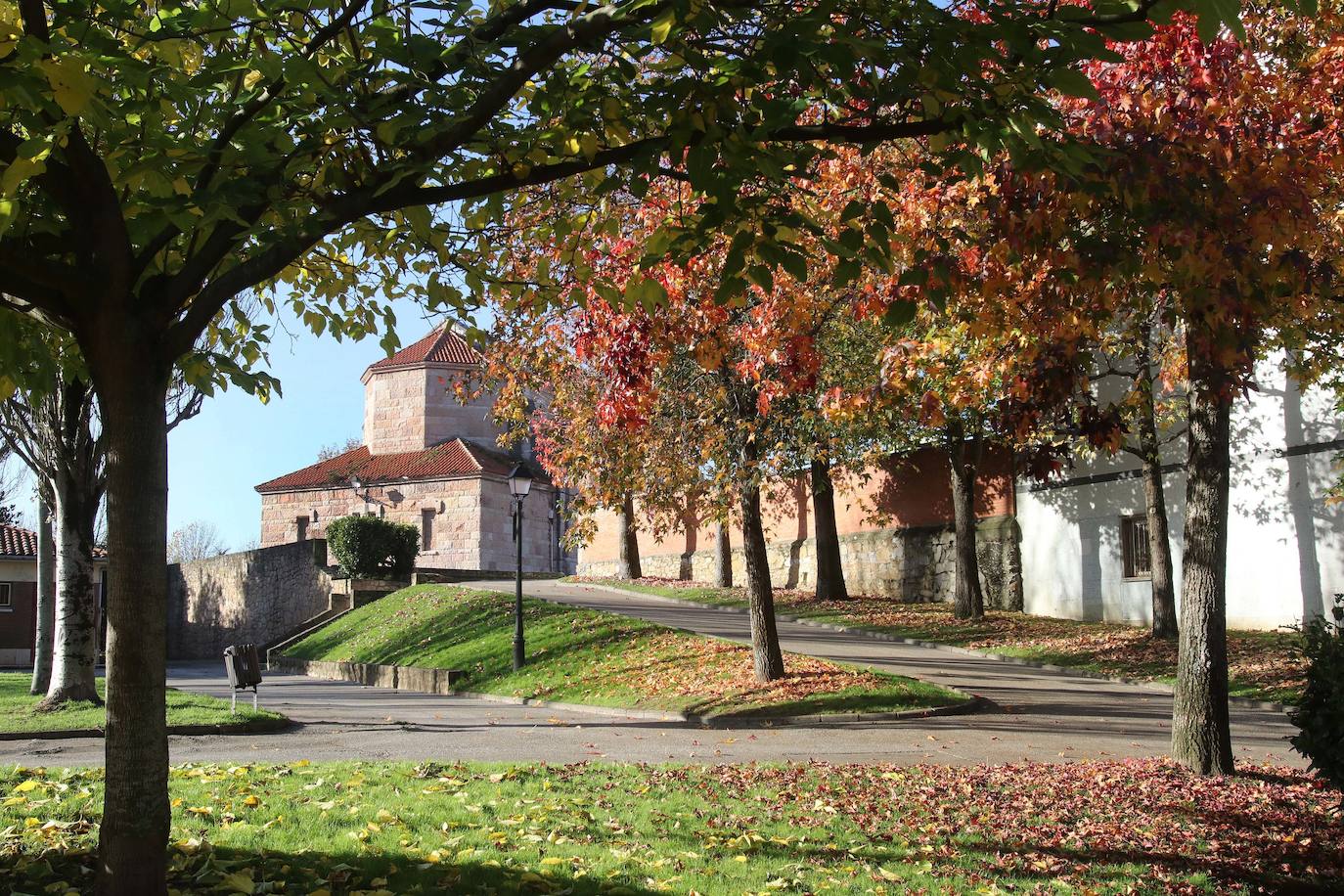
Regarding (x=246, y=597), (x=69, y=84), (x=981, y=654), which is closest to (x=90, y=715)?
(x=69, y=84)

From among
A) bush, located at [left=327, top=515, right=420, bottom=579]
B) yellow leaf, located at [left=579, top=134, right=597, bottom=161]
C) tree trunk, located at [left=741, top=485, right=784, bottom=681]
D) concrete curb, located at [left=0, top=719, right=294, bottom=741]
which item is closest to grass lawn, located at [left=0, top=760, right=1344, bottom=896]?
yellow leaf, located at [left=579, top=134, right=597, bottom=161]

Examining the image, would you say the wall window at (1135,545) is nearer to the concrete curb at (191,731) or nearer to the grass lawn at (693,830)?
the grass lawn at (693,830)

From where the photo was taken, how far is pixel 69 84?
331 cm

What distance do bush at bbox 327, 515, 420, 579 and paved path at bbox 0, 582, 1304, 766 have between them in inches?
595

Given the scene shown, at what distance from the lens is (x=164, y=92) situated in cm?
442

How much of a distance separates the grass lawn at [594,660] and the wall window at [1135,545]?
8673 mm

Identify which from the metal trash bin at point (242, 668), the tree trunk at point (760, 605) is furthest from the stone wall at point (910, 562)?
the metal trash bin at point (242, 668)

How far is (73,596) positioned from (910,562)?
19.3 metres

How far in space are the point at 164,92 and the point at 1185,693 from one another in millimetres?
8489

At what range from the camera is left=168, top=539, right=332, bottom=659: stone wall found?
3475 cm

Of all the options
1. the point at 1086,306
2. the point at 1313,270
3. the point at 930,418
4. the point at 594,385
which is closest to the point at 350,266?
the point at 930,418

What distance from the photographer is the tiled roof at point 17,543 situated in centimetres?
3500

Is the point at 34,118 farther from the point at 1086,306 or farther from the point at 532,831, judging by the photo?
the point at 1086,306

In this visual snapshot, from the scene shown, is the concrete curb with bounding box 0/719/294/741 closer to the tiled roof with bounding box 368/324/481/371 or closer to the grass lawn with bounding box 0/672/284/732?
the grass lawn with bounding box 0/672/284/732
